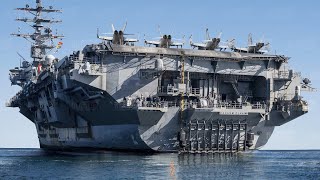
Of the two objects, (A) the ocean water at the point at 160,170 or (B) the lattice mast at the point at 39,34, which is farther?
(B) the lattice mast at the point at 39,34

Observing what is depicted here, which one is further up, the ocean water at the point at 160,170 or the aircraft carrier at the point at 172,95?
the aircraft carrier at the point at 172,95

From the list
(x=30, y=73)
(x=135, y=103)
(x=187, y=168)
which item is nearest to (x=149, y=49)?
(x=135, y=103)

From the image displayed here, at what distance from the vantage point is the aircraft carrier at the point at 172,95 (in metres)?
41.7

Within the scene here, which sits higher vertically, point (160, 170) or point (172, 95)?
point (172, 95)

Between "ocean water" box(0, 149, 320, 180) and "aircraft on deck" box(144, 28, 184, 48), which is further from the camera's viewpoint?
"aircraft on deck" box(144, 28, 184, 48)

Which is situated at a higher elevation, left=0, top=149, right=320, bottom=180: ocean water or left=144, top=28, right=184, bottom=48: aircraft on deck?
left=144, top=28, right=184, bottom=48: aircraft on deck

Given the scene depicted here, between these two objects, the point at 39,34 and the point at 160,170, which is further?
the point at 39,34

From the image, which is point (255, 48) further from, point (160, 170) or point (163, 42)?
point (160, 170)

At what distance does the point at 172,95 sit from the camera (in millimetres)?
42344

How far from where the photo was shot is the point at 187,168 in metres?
34.5

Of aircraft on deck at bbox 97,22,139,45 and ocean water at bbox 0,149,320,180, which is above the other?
aircraft on deck at bbox 97,22,139,45

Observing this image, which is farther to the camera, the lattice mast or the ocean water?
the lattice mast

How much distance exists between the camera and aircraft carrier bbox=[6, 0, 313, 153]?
41688 mm

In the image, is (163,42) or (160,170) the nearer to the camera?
(160,170)
